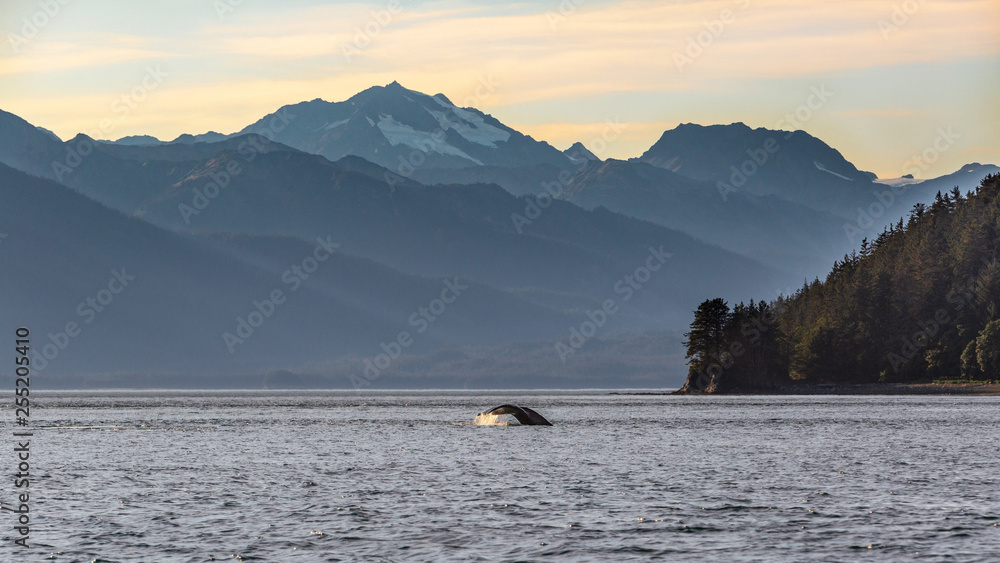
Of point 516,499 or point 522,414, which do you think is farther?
point 522,414

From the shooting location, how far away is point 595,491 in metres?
69.2

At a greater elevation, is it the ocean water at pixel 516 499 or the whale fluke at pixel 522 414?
Answer: the whale fluke at pixel 522 414

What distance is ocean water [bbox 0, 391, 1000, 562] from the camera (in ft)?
159

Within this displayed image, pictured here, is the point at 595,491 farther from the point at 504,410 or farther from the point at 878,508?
the point at 504,410

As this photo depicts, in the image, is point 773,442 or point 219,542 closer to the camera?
point 219,542

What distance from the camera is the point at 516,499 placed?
65250 millimetres

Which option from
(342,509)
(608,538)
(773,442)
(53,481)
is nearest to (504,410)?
(773,442)

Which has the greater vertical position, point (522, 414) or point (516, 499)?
point (522, 414)

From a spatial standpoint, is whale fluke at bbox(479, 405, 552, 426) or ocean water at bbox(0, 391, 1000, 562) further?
whale fluke at bbox(479, 405, 552, 426)

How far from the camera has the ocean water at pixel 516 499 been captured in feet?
159

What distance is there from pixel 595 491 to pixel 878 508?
1664 centimetres

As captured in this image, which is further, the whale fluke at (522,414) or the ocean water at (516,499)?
the whale fluke at (522,414)

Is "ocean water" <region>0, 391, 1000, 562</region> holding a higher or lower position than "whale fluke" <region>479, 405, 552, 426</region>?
lower

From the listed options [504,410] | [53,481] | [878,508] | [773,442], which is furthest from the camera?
[504,410]
